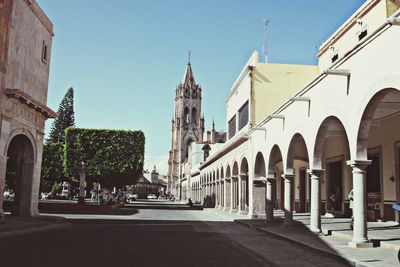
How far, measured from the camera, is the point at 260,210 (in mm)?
22094

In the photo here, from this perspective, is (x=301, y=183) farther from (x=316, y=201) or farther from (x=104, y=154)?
(x=104, y=154)

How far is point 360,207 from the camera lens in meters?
10.6

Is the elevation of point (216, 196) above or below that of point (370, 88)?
below

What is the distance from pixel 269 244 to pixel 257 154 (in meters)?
10.1

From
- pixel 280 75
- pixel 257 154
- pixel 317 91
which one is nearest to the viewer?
pixel 317 91

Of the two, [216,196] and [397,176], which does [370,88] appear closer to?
[397,176]

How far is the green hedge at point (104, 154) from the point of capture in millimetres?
37406

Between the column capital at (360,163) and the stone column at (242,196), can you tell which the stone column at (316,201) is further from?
the stone column at (242,196)

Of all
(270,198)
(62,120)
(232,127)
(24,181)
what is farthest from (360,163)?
(62,120)

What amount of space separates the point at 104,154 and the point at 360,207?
30.1 meters

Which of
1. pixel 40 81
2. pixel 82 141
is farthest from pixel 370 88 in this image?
pixel 82 141

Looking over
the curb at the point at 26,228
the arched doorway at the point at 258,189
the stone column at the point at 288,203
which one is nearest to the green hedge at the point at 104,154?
the arched doorway at the point at 258,189

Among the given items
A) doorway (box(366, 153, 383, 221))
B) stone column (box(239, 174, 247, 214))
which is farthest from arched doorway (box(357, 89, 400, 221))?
stone column (box(239, 174, 247, 214))

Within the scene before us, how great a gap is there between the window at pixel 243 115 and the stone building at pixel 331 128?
6 centimetres
